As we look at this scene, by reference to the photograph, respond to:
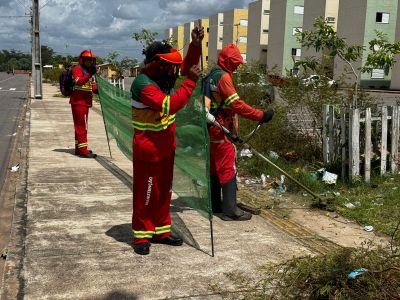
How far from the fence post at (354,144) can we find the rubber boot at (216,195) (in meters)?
2.16

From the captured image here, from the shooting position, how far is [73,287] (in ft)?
12.3

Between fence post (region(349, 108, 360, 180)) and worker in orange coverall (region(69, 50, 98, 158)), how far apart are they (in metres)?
4.54

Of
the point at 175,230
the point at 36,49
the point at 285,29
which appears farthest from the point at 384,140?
the point at 285,29

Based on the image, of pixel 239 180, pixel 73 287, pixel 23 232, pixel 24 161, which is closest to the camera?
pixel 73 287

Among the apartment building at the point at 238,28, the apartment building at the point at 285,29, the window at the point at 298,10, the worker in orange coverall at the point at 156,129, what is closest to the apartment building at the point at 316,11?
the apartment building at the point at 285,29

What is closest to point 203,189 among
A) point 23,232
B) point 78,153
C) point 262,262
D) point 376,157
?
point 262,262

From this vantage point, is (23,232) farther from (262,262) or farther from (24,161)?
(24,161)

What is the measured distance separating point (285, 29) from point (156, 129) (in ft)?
188

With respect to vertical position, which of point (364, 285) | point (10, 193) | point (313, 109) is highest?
point (313, 109)

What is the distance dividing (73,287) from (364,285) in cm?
208

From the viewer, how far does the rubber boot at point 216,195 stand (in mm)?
5766

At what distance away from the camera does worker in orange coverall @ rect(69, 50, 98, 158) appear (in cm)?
870

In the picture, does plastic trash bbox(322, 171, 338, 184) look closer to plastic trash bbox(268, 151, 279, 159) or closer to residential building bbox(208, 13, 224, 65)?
plastic trash bbox(268, 151, 279, 159)

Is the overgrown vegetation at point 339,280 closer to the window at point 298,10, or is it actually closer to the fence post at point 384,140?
the fence post at point 384,140
